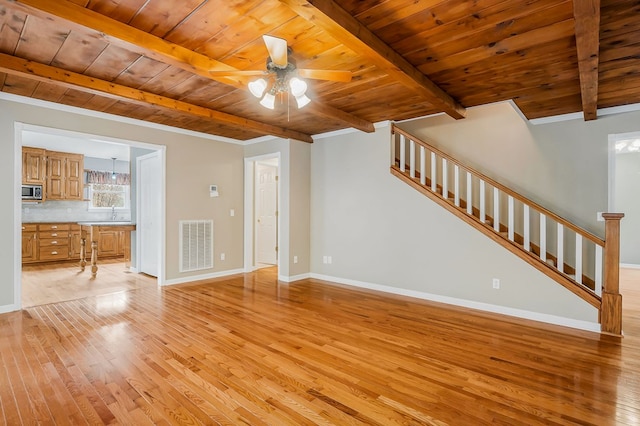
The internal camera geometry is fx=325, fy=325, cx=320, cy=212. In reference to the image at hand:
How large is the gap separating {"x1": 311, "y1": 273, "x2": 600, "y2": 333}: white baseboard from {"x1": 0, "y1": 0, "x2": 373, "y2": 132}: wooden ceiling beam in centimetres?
338

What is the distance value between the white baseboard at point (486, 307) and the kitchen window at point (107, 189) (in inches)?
261


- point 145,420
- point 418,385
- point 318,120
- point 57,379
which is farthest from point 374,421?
point 318,120

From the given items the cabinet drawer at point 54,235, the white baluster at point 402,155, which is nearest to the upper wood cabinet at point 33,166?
the cabinet drawer at point 54,235

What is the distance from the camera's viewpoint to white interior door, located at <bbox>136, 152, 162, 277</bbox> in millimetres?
5574

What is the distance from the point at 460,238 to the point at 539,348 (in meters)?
1.57

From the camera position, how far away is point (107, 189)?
847 cm

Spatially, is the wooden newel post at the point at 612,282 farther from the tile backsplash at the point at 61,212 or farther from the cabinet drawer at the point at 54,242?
the tile backsplash at the point at 61,212

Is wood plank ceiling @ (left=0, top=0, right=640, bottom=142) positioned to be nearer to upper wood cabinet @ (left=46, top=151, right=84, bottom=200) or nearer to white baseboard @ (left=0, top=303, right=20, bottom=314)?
white baseboard @ (left=0, top=303, right=20, bottom=314)

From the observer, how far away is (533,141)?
439cm

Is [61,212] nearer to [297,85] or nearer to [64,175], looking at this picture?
[64,175]

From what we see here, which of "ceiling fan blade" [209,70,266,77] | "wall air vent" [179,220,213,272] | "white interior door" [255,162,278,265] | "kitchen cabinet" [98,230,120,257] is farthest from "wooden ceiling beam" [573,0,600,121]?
"kitchen cabinet" [98,230,120,257]

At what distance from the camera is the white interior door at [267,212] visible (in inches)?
280

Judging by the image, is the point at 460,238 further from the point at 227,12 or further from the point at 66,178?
the point at 66,178

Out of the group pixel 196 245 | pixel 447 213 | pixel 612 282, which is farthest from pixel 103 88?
pixel 612 282
